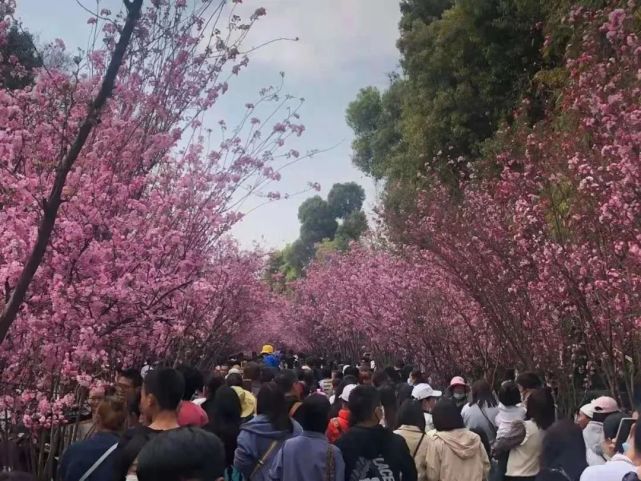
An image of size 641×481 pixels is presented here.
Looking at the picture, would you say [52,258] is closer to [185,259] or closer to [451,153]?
[185,259]

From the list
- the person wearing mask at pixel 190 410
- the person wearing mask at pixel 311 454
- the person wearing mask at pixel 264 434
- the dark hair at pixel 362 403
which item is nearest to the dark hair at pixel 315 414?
the person wearing mask at pixel 311 454

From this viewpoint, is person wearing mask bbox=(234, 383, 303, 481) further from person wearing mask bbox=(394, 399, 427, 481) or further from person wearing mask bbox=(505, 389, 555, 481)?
person wearing mask bbox=(505, 389, 555, 481)

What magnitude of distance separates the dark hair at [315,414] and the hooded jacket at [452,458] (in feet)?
3.95

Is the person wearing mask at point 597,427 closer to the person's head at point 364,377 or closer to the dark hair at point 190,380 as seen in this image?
the dark hair at point 190,380

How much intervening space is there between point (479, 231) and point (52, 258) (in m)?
8.06

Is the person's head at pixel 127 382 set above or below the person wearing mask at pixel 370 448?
above

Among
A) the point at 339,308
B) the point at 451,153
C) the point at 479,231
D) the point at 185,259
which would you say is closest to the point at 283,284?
the point at 339,308

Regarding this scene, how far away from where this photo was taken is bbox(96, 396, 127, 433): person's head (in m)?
5.15

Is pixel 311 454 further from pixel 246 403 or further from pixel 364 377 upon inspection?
pixel 364 377

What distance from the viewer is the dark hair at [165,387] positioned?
181 inches

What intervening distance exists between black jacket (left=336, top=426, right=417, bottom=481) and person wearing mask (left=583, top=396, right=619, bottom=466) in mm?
1402

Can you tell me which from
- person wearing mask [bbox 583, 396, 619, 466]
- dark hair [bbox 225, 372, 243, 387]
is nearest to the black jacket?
person wearing mask [bbox 583, 396, 619, 466]

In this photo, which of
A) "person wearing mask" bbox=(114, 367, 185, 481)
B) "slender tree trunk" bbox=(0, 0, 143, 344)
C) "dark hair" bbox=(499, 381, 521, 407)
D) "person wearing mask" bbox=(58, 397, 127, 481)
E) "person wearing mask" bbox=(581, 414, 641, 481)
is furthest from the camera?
"dark hair" bbox=(499, 381, 521, 407)

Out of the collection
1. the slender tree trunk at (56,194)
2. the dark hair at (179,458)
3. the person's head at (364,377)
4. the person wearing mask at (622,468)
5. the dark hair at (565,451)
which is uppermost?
the slender tree trunk at (56,194)
